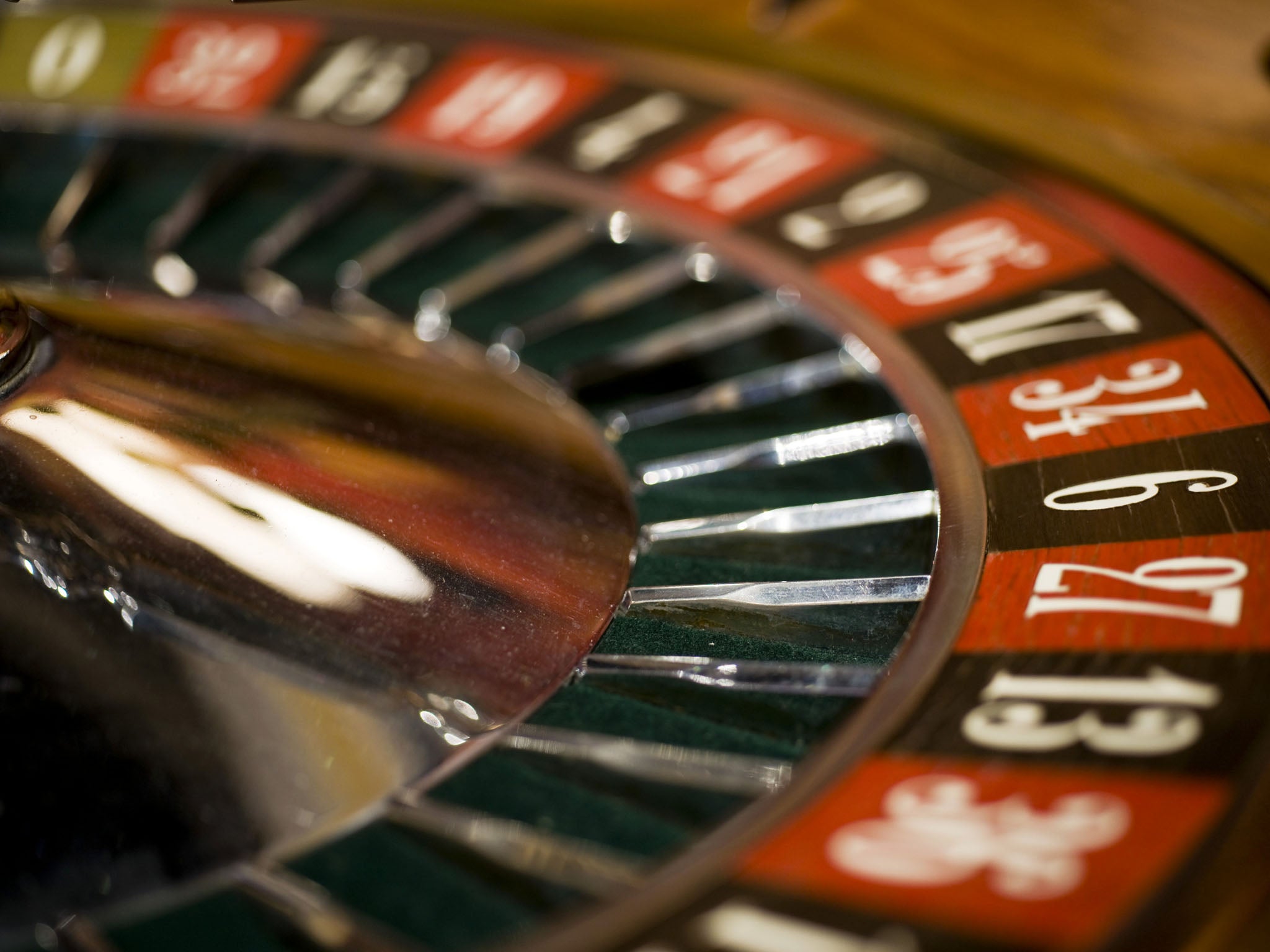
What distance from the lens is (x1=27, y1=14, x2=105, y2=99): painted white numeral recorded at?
2443 millimetres

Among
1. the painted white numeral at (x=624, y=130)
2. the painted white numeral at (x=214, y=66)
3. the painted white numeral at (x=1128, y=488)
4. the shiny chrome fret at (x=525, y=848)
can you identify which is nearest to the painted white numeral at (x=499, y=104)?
the painted white numeral at (x=624, y=130)

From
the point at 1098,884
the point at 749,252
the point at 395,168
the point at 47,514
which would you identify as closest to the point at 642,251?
the point at 749,252

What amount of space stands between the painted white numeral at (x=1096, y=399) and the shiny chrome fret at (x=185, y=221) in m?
1.20

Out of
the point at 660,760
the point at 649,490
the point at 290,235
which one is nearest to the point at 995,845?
the point at 660,760

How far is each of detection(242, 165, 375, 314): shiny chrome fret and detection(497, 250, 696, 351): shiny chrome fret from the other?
0.33 metres

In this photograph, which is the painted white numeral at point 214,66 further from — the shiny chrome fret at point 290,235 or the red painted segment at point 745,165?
the red painted segment at point 745,165

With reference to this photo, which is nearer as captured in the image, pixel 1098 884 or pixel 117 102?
pixel 1098 884

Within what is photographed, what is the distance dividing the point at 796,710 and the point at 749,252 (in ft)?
2.82

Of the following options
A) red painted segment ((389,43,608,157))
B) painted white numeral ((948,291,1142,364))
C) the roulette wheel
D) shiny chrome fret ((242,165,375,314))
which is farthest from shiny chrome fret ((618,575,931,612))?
red painted segment ((389,43,608,157))

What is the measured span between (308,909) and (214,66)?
1.80m

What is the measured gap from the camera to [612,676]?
1.25 meters

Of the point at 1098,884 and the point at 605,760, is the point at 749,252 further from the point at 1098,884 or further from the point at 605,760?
the point at 1098,884

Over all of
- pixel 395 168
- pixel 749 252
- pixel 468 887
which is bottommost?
pixel 468 887

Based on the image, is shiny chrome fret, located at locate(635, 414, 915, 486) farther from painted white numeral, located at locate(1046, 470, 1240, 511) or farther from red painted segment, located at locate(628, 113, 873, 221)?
red painted segment, located at locate(628, 113, 873, 221)
